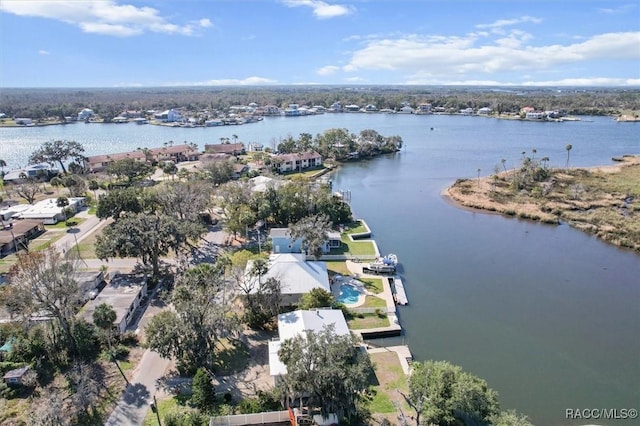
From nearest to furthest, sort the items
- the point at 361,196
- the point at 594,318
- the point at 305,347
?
the point at 305,347 → the point at 594,318 → the point at 361,196

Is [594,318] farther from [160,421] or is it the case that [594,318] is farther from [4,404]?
[4,404]

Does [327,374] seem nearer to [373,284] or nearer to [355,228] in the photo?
[373,284]

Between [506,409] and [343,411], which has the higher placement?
[343,411]

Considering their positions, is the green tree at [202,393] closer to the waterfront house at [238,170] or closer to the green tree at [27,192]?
the green tree at [27,192]

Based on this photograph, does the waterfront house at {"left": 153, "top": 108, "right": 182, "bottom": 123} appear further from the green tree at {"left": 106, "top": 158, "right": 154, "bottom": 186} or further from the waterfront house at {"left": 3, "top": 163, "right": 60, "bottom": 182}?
the green tree at {"left": 106, "top": 158, "right": 154, "bottom": 186}

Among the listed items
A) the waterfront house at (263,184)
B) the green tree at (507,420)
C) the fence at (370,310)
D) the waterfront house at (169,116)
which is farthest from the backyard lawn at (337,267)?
the waterfront house at (169,116)

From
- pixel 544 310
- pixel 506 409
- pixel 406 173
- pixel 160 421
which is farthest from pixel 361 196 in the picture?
pixel 160 421
